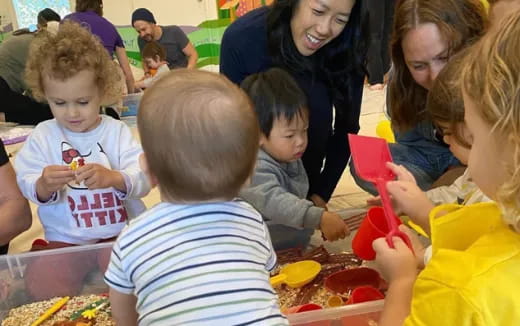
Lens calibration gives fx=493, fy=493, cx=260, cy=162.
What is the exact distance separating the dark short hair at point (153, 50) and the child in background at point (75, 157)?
2.03 meters

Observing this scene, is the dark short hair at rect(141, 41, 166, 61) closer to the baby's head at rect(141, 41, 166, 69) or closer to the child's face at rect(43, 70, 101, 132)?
the baby's head at rect(141, 41, 166, 69)

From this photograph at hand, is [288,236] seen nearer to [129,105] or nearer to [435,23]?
[435,23]

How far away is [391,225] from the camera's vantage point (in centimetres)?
80

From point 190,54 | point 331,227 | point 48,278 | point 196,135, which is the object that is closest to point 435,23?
point 331,227

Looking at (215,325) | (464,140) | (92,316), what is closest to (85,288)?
(92,316)

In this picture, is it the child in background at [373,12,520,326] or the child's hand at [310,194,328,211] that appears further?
the child's hand at [310,194,328,211]

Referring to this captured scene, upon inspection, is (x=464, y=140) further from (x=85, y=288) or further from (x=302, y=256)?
(x=85, y=288)

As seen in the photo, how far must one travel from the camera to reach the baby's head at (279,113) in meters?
1.11

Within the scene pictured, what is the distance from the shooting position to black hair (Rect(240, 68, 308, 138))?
3.65 ft

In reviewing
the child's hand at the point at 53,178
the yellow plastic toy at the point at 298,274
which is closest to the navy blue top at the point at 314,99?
the yellow plastic toy at the point at 298,274

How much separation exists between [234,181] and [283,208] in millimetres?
501

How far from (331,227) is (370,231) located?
164mm

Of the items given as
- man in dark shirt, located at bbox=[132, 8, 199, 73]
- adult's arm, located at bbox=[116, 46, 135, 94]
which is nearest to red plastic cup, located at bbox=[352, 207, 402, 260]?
adult's arm, located at bbox=[116, 46, 135, 94]

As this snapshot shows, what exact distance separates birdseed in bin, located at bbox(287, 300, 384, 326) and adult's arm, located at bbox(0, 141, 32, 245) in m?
0.67
